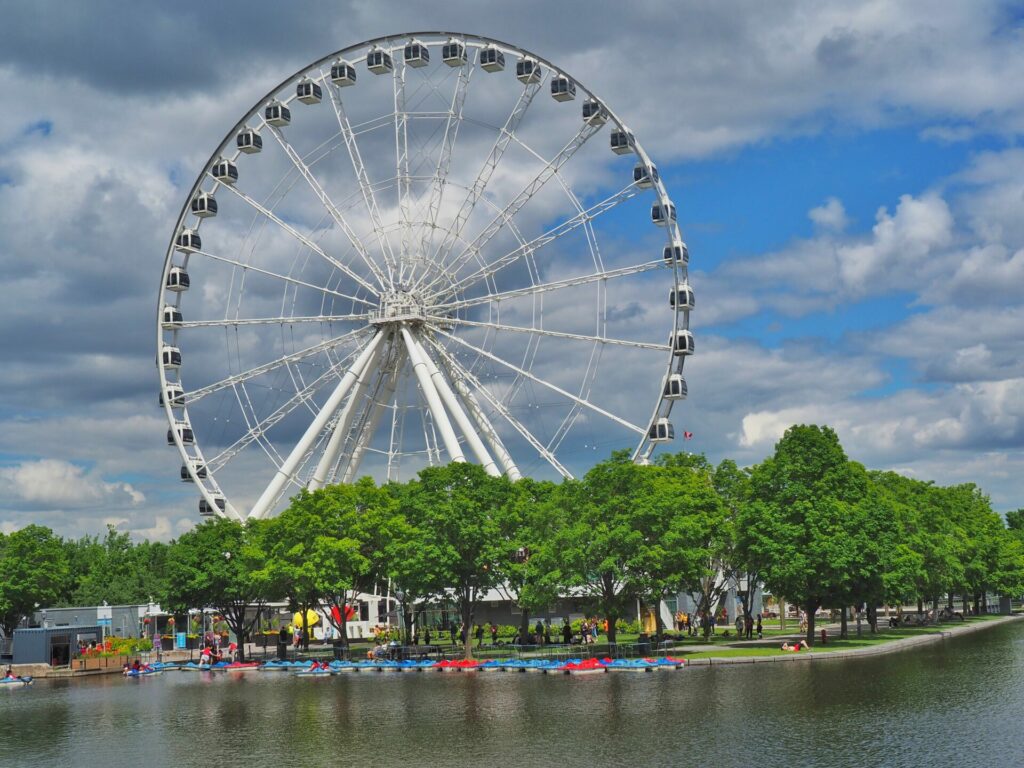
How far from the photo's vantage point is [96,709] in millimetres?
59812

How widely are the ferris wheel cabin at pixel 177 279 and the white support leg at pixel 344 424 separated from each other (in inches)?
634

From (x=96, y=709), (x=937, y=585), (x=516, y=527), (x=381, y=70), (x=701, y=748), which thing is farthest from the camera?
(x=937, y=585)

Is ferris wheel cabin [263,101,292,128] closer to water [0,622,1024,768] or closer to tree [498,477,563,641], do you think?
tree [498,477,563,641]

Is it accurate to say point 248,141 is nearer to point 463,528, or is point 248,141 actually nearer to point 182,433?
point 182,433

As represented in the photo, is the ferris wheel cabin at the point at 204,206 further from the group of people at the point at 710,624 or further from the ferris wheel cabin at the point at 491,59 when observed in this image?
the group of people at the point at 710,624

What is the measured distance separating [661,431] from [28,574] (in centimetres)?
6374

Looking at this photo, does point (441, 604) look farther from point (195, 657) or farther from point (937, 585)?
point (937, 585)

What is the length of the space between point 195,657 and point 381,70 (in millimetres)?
49527

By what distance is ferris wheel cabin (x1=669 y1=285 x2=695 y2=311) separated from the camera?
276 feet

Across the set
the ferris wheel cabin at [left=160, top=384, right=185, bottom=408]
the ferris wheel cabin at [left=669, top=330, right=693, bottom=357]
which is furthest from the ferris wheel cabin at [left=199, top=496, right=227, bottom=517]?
the ferris wheel cabin at [left=669, top=330, right=693, bottom=357]

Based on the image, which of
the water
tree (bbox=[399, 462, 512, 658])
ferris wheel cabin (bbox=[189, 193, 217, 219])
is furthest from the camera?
ferris wheel cabin (bbox=[189, 193, 217, 219])

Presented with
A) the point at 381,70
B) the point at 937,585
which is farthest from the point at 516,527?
the point at 937,585

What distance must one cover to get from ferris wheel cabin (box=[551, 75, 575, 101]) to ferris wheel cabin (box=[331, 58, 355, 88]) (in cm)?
1440

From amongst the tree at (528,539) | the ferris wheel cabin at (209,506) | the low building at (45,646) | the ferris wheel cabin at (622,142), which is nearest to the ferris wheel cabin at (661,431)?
the tree at (528,539)
